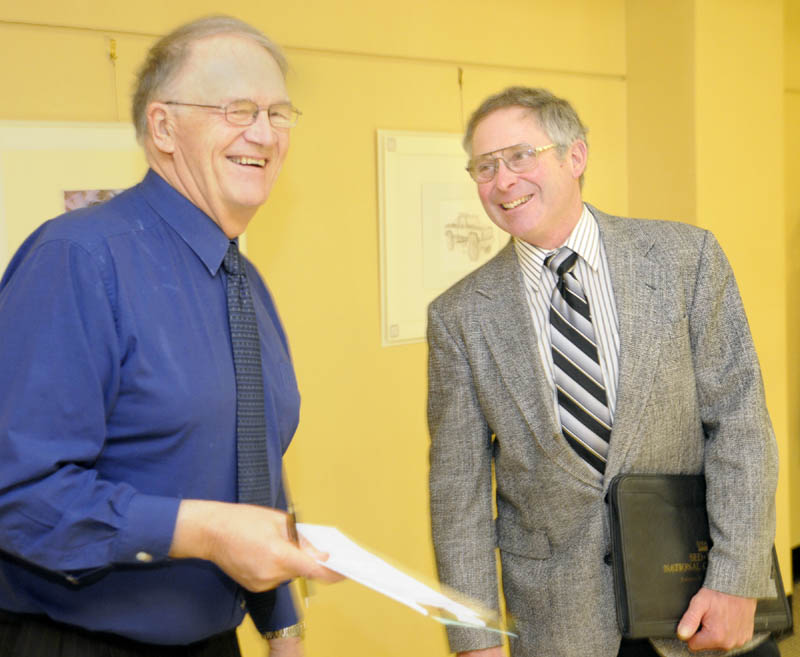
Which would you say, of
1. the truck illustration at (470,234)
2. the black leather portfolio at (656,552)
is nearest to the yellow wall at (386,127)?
the truck illustration at (470,234)

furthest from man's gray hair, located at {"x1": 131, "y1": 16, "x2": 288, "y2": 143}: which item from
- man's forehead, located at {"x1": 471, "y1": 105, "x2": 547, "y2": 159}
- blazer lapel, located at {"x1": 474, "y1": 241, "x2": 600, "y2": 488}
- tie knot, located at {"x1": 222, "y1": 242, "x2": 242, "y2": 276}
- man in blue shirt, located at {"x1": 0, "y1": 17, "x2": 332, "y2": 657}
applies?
blazer lapel, located at {"x1": 474, "y1": 241, "x2": 600, "y2": 488}

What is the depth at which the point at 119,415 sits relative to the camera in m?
1.38

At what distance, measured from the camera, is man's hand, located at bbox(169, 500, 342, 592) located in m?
1.31

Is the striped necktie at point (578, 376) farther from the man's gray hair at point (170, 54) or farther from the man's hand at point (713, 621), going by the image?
the man's gray hair at point (170, 54)

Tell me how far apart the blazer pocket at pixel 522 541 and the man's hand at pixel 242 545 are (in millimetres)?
865

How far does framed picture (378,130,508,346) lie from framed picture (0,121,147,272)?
1.09 metres

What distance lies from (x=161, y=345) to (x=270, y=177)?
45 cm

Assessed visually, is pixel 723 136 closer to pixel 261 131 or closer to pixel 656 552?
pixel 656 552

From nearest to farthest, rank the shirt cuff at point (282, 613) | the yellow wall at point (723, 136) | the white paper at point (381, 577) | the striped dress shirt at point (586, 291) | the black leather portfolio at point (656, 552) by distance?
the white paper at point (381, 577), the shirt cuff at point (282, 613), the black leather portfolio at point (656, 552), the striped dress shirt at point (586, 291), the yellow wall at point (723, 136)

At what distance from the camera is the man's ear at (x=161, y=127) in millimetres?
1604

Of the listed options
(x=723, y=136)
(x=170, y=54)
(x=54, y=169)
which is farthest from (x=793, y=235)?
(x=170, y=54)

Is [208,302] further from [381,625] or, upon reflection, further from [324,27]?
Answer: [381,625]

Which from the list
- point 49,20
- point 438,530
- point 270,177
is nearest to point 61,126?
point 49,20

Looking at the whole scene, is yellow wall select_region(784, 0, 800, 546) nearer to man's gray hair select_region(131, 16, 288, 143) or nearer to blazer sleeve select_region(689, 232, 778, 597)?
blazer sleeve select_region(689, 232, 778, 597)
